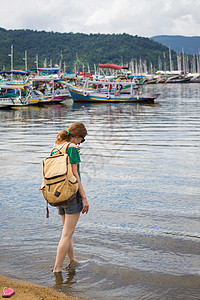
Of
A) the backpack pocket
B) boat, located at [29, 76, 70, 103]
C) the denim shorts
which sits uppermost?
boat, located at [29, 76, 70, 103]

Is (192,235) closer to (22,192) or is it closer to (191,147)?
(22,192)

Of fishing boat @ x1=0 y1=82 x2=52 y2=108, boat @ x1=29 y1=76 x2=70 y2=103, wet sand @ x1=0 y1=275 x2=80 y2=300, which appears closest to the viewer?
wet sand @ x1=0 y1=275 x2=80 y2=300

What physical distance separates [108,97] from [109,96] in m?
0.14

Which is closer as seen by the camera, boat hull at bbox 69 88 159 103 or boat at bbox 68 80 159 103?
boat hull at bbox 69 88 159 103

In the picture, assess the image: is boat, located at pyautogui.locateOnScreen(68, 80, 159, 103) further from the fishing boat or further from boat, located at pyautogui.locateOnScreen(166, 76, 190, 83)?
boat, located at pyautogui.locateOnScreen(166, 76, 190, 83)

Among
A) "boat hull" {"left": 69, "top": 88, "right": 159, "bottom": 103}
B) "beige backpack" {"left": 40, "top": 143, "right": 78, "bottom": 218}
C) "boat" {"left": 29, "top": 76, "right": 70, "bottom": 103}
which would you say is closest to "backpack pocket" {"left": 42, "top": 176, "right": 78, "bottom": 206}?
"beige backpack" {"left": 40, "top": 143, "right": 78, "bottom": 218}

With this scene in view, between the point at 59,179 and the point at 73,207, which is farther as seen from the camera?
the point at 73,207

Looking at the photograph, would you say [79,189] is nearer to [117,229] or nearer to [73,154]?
[73,154]

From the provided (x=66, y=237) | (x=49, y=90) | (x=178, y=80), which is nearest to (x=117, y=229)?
(x=66, y=237)

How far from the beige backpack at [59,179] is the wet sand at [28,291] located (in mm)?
820

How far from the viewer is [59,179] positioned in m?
4.16

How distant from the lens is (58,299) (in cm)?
398

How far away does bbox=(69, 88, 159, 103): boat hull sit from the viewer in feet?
139

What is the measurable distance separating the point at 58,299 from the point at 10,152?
30.1 feet
